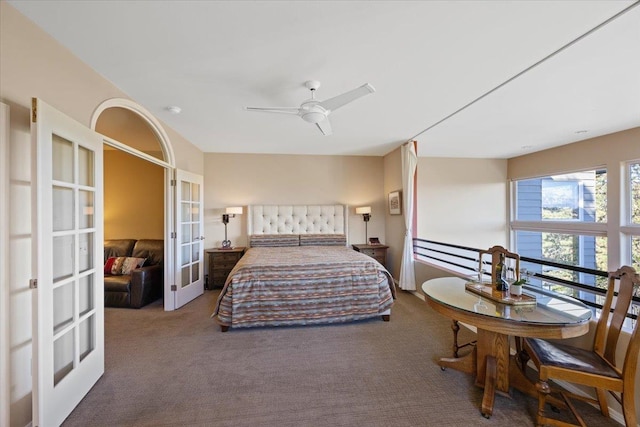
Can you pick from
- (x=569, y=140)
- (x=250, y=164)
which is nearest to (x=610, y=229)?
(x=569, y=140)

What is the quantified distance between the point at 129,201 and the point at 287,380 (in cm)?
451

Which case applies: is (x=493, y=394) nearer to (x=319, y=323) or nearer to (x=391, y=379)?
(x=391, y=379)

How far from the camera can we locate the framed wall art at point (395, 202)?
468 centimetres

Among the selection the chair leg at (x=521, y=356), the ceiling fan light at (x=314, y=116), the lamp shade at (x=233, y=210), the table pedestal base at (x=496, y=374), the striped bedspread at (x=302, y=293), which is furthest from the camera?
the lamp shade at (x=233, y=210)

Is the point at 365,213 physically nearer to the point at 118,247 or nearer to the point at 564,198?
the point at 564,198

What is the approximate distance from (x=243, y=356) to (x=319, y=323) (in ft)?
3.25

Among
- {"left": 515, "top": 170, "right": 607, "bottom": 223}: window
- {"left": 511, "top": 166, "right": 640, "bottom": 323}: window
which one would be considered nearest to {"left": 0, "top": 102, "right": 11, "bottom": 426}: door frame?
{"left": 511, "top": 166, "right": 640, "bottom": 323}: window

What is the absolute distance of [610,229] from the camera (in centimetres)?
391

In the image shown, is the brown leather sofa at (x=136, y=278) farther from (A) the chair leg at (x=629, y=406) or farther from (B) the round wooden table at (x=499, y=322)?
(A) the chair leg at (x=629, y=406)

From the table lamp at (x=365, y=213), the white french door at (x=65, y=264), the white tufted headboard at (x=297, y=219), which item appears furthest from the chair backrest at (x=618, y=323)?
the white tufted headboard at (x=297, y=219)

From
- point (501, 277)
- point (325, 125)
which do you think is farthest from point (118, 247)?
point (501, 277)

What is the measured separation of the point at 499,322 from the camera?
1.61 metres

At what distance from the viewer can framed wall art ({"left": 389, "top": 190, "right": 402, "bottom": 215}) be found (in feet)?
15.4

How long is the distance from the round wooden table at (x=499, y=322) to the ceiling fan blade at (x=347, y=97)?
172 cm
